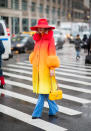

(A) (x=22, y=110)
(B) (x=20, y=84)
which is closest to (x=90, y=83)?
(B) (x=20, y=84)

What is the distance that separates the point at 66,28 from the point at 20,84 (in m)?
45.2

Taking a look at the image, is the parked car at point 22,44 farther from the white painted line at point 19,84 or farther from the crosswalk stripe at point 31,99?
the crosswalk stripe at point 31,99

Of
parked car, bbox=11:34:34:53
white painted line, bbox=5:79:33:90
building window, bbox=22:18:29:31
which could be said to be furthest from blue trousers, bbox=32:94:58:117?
building window, bbox=22:18:29:31

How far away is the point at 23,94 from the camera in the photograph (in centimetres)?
911

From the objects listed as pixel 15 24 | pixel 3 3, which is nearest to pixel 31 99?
pixel 3 3

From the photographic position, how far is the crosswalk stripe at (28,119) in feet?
19.5

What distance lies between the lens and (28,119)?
6469 mm

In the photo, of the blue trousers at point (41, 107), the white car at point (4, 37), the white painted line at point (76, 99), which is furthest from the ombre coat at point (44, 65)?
the white car at point (4, 37)

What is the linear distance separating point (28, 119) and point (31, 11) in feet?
208

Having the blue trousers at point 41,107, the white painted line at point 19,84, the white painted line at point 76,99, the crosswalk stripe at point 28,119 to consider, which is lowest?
the white painted line at point 19,84

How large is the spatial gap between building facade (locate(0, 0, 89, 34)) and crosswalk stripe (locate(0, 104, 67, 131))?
48116 mm

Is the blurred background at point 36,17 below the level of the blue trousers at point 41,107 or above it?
above

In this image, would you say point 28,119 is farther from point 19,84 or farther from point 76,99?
point 19,84

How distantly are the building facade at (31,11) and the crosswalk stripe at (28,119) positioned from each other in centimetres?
4812
